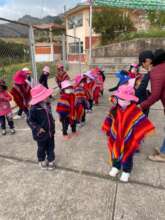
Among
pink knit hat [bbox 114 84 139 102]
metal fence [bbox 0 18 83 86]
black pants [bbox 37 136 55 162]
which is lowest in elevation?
black pants [bbox 37 136 55 162]

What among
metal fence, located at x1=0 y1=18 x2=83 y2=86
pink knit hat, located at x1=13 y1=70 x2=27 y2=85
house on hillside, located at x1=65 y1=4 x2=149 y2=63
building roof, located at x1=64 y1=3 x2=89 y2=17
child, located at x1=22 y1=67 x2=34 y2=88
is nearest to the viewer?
pink knit hat, located at x1=13 y1=70 x2=27 y2=85

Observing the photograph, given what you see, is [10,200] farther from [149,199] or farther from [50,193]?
[149,199]

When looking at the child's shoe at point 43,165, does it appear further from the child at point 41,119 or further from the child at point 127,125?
→ the child at point 127,125

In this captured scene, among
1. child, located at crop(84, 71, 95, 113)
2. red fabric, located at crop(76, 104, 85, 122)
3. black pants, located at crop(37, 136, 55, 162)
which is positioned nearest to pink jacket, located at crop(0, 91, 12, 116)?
red fabric, located at crop(76, 104, 85, 122)

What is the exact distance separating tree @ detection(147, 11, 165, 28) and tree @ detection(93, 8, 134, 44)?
2016 millimetres

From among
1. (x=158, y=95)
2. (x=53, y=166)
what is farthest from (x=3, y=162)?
(x=158, y=95)

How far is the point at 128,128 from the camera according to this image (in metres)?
2.42

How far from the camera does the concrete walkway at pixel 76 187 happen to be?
2127 millimetres

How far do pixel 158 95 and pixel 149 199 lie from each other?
130 centimetres

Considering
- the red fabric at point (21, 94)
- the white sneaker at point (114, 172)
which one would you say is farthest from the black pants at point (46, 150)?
the red fabric at point (21, 94)

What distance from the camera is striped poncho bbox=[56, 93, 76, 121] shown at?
3564 millimetres

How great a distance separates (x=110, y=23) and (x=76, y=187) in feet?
49.1

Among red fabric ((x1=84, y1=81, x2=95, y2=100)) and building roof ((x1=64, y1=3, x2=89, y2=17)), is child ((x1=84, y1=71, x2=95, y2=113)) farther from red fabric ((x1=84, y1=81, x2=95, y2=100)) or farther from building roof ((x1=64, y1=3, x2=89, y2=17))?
building roof ((x1=64, y1=3, x2=89, y2=17))

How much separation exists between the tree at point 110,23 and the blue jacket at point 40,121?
13.1 m
